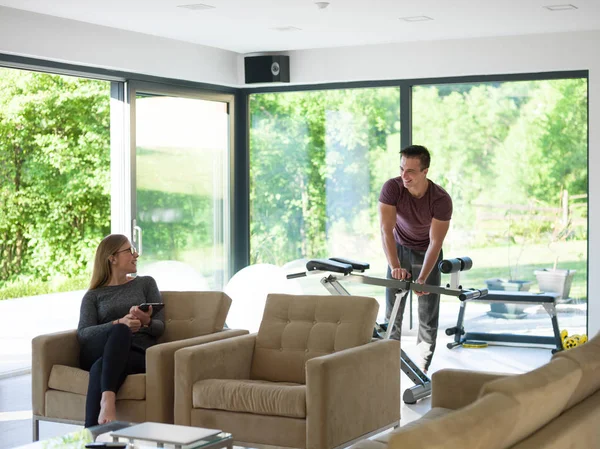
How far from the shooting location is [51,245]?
30.4ft

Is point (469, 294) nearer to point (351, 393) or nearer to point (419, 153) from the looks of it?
point (419, 153)

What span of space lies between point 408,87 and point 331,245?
1.69 metres

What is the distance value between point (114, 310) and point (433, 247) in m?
2.14

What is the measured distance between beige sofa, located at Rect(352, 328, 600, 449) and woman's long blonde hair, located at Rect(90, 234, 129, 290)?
2.83 meters

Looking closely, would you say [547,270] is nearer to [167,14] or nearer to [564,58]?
[564,58]

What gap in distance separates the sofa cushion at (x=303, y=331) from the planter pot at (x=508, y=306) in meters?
3.72

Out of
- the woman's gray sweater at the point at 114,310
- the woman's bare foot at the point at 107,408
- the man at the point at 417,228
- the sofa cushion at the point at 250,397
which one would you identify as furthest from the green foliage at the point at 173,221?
the sofa cushion at the point at 250,397

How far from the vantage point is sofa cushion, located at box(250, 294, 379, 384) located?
484cm

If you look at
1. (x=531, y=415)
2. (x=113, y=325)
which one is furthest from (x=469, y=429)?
(x=113, y=325)

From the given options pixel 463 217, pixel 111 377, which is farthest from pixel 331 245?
pixel 111 377

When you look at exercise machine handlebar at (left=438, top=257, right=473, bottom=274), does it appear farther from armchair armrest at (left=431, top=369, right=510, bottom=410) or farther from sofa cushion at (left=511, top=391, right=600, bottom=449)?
sofa cushion at (left=511, top=391, right=600, bottom=449)

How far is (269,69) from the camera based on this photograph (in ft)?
28.9

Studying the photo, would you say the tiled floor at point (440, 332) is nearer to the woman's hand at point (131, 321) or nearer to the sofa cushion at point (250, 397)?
the woman's hand at point (131, 321)

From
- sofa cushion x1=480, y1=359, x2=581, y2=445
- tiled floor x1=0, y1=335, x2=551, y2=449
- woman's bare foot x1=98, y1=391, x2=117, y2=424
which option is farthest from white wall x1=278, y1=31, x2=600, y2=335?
sofa cushion x1=480, y1=359, x2=581, y2=445
